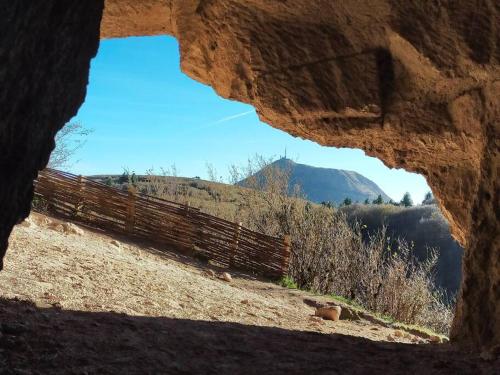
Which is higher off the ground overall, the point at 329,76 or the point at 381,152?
the point at 329,76

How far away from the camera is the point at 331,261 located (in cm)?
1523

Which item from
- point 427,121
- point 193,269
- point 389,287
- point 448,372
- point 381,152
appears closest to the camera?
point 448,372

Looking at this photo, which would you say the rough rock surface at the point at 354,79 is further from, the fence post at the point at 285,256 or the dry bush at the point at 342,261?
the dry bush at the point at 342,261

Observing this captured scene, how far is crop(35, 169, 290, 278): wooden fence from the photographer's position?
12375 mm

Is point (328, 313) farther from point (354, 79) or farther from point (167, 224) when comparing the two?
point (167, 224)

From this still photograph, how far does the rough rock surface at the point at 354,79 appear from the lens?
2.99 metres

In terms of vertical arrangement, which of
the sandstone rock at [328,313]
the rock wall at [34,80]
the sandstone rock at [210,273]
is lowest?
A: the sandstone rock at [210,273]

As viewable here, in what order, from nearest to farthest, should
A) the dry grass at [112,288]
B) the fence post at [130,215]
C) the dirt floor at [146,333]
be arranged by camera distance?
the dirt floor at [146,333] < the dry grass at [112,288] < the fence post at [130,215]

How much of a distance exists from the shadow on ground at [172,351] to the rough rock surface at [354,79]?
1.97ft

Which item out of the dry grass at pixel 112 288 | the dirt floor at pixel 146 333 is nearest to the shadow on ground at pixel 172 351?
the dirt floor at pixel 146 333

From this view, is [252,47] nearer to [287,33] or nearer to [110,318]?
[287,33]

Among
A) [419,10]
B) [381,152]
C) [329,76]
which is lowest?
[381,152]

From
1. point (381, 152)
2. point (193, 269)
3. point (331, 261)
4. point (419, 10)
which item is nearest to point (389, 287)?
point (331, 261)

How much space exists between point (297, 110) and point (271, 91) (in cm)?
30
